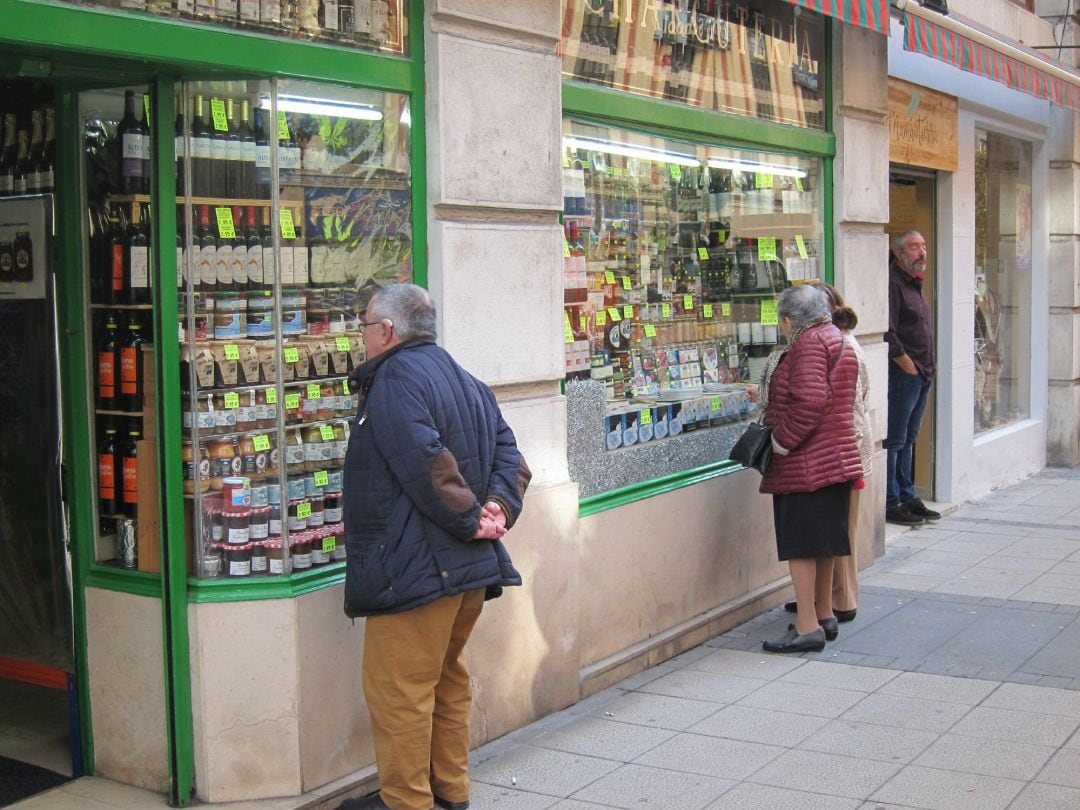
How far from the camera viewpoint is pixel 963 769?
16.1 feet

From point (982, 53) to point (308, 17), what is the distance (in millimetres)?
5332

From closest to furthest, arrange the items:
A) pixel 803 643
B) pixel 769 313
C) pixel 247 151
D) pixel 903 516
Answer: pixel 247 151 → pixel 803 643 → pixel 769 313 → pixel 903 516

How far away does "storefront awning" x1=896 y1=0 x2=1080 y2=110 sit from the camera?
7824 mm

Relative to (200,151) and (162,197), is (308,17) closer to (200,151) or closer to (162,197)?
(200,151)

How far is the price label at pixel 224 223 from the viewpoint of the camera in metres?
4.57

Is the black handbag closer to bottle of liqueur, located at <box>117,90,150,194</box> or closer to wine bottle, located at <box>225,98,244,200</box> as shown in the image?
wine bottle, located at <box>225,98,244,200</box>

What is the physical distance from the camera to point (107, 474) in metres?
4.81

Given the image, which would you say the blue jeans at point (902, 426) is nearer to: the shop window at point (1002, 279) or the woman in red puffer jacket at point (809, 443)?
the shop window at point (1002, 279)

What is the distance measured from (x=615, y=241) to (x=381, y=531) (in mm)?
2743

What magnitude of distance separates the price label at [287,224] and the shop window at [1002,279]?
7651mm

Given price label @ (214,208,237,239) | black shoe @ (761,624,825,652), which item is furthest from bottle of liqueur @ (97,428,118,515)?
black shoe @ (761,624,825,652)

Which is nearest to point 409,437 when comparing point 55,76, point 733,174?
Result: point 55,76

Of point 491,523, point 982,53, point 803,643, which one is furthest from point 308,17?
point 982,53

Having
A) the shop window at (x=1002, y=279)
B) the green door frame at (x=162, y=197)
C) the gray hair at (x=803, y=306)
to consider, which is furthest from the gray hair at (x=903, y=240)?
the green door frame at (x=162, y=197)
